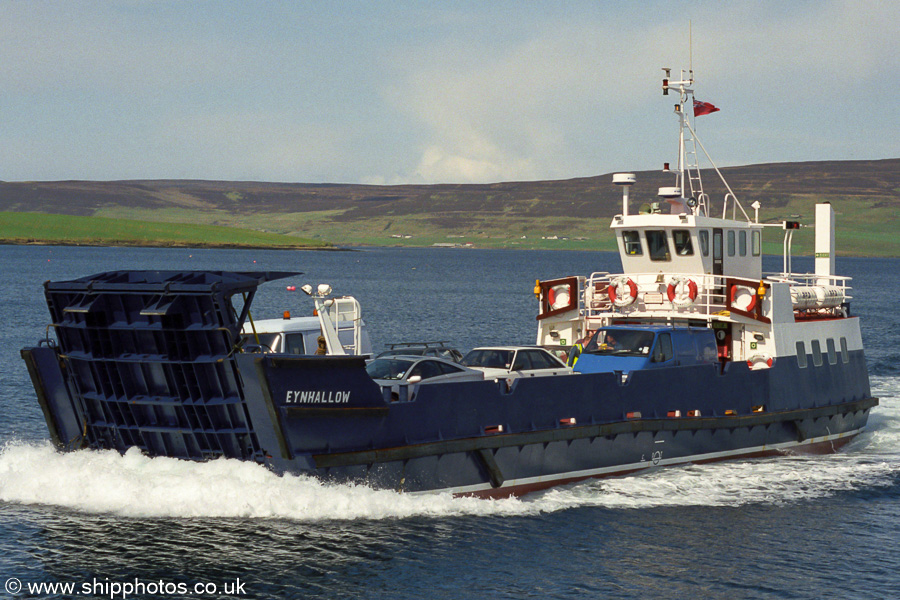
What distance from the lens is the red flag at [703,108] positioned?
81.5ft

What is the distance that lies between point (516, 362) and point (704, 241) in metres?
6.72

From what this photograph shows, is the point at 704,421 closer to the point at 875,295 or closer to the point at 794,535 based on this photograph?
the point at 794,535

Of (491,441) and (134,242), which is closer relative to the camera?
(491,441)

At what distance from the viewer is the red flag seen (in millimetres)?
24844

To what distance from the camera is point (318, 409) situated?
15312 millimetres

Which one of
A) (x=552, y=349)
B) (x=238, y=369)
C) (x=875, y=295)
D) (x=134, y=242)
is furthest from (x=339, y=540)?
(x=134, y=242)

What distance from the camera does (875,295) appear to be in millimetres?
91062

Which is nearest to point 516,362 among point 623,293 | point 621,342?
point 621,342

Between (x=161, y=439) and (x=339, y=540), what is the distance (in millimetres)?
3796

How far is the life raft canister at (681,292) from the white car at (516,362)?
13.2 ft

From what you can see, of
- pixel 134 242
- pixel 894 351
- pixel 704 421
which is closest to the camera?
pixel 704 421

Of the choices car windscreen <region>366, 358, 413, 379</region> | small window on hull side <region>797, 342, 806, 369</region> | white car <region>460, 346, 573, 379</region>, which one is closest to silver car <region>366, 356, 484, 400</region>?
car windscreen <region>366, 358, 413, 379</region>

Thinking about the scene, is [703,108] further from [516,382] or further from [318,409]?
[318,409]

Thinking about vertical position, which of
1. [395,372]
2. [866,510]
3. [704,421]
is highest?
[395,372]
